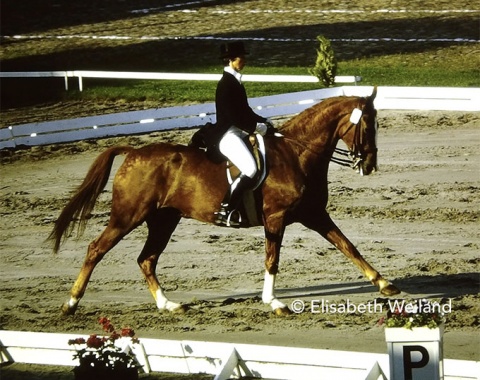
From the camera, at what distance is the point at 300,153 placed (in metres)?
12.0

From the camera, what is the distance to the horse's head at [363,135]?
39.2 ft

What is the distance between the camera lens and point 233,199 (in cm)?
1200

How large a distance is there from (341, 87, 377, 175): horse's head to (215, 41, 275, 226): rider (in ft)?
2.67

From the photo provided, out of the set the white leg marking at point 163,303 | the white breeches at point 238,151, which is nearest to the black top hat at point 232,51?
the white breeches at point 238,151

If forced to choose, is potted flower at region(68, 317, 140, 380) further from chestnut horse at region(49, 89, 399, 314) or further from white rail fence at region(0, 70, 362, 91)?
white rail fence at region(0, 70, 362, 91)

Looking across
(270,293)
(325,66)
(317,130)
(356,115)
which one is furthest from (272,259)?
(325,66)

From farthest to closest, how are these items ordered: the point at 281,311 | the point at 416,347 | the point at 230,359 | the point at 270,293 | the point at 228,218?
the point at 228,218 → the point at 270,293 → the point at 281,311 → the point at 230,359 → the point at 416,347

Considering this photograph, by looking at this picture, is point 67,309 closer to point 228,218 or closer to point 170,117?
point 228,218

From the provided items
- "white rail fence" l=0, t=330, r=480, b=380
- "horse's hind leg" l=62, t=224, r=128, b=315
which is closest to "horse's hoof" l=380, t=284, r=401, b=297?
"white rail fence" l=0, t=330, r=480, b=380

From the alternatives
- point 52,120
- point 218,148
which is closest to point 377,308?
point 218,148

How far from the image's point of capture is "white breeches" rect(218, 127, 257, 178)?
11.9 metres

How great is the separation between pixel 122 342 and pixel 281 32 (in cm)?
2261

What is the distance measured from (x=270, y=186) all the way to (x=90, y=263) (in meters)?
1.94

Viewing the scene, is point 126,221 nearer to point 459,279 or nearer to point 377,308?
point 377,308
